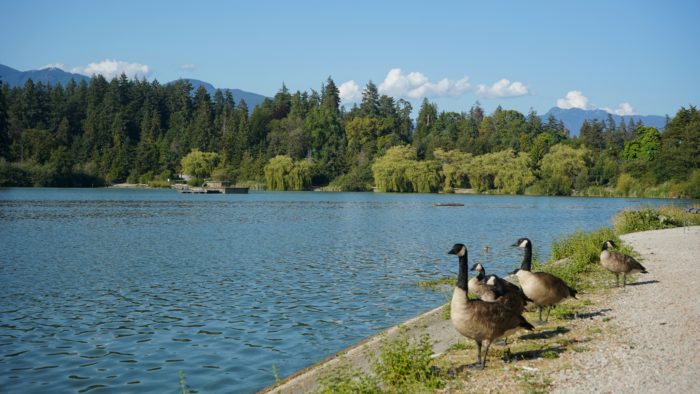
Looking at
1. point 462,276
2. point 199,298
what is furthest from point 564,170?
point 462,276

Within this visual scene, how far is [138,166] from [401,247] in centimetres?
12487

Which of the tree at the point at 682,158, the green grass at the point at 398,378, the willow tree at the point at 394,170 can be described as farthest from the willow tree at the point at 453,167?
the green grass at the point at 398,378

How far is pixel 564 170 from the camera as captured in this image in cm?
11156

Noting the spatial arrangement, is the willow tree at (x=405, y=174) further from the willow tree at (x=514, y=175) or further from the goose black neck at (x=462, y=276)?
the goose black neck at (x=462, y=276)

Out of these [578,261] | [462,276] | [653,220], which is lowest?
[578,261]

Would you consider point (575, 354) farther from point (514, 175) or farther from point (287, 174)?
point (287, 174)

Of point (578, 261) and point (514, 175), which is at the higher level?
point (514, 175)

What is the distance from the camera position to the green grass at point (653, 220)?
3362 cm

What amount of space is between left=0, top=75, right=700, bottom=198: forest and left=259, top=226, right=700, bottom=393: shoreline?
83344 mm

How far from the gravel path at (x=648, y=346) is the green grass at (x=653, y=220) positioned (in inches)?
686

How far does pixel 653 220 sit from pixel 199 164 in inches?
4763

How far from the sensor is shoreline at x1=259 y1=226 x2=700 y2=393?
8.13 metres

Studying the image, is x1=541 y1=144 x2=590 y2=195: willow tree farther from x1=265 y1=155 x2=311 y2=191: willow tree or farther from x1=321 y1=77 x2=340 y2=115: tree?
x1=321 y1=77 x2=340 y2=115: tree

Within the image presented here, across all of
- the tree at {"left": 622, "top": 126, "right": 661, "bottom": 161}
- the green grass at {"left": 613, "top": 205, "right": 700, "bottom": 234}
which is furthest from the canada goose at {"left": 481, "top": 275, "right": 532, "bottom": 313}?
the tree at {"left": 622, "top": 126, "right": 661, "bottom": 161}
